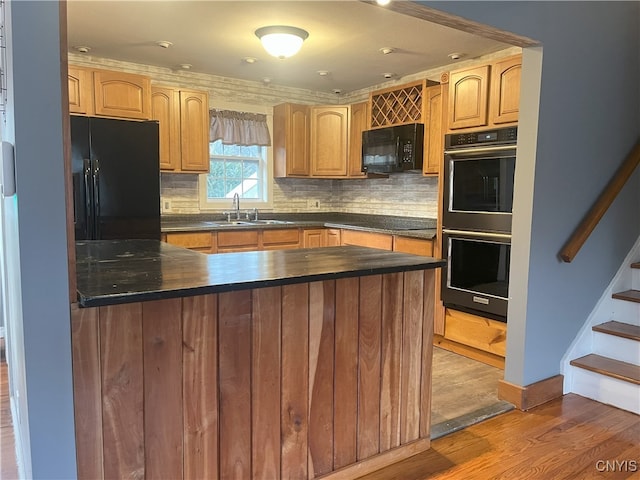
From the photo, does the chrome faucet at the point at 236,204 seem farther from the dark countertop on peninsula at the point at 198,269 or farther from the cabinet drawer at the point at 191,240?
the dark countertop on peninsula at the point at 198,269

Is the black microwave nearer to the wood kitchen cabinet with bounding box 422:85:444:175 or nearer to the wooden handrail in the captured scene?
the wood kitchen cabinet with bounding box 422:85:444:175

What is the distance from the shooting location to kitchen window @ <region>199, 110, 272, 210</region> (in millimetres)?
4910

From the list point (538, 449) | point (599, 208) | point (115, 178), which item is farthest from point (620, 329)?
point (115, 178)

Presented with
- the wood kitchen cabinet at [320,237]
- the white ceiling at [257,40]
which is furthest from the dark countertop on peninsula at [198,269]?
the wood kitchen cabinet at [320,237]

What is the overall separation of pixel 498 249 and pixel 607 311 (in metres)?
0.79

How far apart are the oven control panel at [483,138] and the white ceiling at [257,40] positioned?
76 cm

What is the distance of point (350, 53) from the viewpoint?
395cm

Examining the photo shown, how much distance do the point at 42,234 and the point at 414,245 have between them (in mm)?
3011

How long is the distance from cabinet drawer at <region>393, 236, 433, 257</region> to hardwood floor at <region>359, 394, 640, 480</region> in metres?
1.45

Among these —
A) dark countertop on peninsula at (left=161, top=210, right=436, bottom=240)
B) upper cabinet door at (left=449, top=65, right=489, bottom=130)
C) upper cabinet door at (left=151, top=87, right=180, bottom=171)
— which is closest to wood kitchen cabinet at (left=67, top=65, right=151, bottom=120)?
upper cabinet door at (left=151, top=87, right=180, bottom=171)

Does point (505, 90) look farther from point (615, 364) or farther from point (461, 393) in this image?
point (461, 393)

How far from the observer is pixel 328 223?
4.88 metres

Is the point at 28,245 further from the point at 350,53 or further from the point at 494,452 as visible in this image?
the point at 350,53

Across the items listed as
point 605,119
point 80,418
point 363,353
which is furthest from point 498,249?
point 80,418
